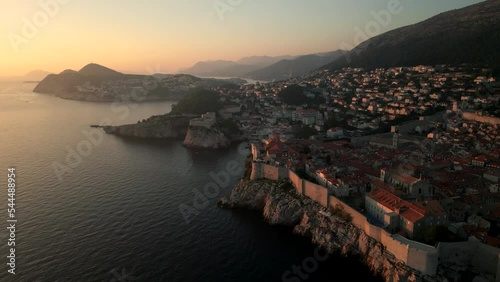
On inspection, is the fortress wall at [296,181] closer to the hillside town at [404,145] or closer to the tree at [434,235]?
the hillside town at [404,145]

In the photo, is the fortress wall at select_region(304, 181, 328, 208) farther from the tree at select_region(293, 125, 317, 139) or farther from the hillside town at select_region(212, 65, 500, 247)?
the tree at select_region(293, 125, 317, 139)

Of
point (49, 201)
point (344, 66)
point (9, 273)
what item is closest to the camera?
point (9, 273)

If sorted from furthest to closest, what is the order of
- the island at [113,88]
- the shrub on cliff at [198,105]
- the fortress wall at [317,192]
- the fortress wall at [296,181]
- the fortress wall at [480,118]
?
the island at [113,88] → the shrub on cliff at [198,105] → the fortress wall at [480,118] → the fortress wall at [296,181] → the fortress wall at [317,192]

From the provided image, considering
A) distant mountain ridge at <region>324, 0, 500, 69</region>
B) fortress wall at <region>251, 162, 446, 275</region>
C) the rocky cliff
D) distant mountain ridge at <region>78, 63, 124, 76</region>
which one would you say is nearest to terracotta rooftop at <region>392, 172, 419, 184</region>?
fortress wall at <region>251, 162, 446, 275</region>

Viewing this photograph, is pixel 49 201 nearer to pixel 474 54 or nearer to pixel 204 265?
pixel 204 265

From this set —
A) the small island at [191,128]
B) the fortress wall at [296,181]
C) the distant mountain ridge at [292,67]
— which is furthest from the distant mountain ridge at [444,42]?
the distant mountain ridge at [292,67]

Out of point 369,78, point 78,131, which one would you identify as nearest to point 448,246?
point 78,131
